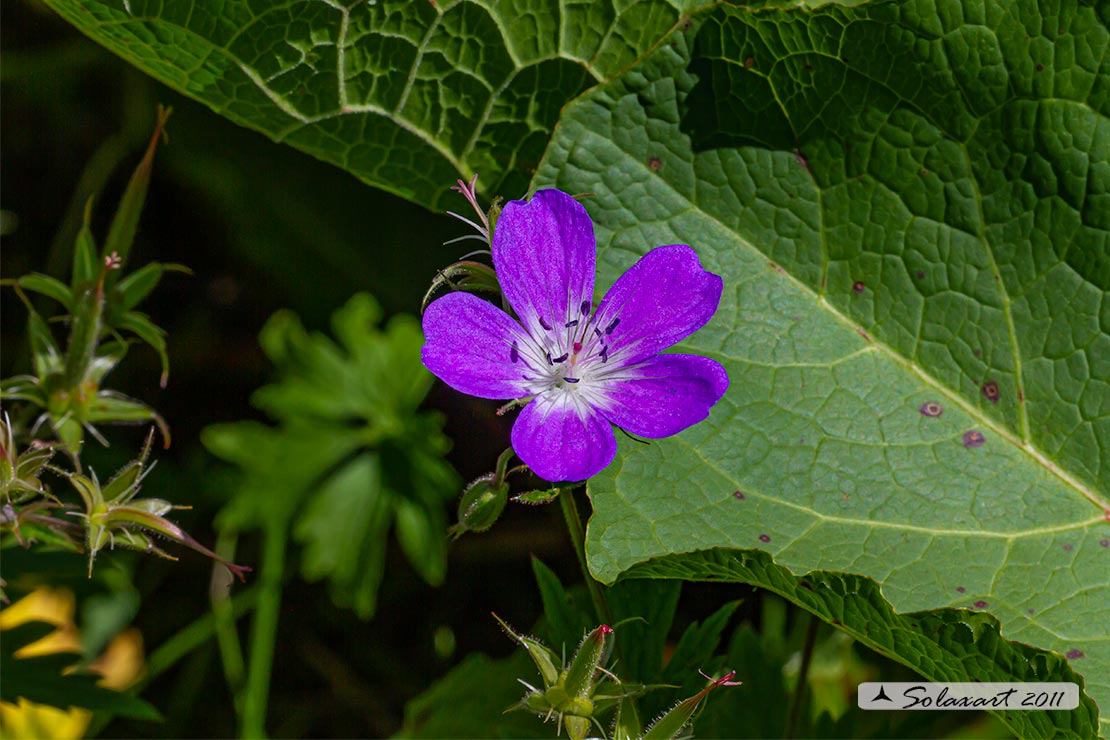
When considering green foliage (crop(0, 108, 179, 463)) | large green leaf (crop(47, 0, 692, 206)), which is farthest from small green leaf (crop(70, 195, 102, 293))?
large green leaf (crop(47, 0, 692, 206))

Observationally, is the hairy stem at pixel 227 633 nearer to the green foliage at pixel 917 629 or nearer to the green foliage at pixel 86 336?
the green foliage at pixel 86 336

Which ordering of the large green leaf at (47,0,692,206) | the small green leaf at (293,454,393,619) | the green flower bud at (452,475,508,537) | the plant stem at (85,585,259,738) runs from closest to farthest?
the green flower bud at (452,475,508,537) < the large green leaf at (47,0,692,206) < the plant stem at (85,585,259,738) < the small green leaf at (293,454,393,619)

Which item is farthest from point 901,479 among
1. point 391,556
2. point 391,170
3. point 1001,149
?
point 391,556

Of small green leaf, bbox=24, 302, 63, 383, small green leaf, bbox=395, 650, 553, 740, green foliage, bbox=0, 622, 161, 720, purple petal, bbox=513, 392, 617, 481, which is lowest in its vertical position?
green foliage, bbox=0, 622, 161, 720

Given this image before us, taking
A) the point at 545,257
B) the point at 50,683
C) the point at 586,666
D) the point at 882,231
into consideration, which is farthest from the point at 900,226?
the point at 50,683

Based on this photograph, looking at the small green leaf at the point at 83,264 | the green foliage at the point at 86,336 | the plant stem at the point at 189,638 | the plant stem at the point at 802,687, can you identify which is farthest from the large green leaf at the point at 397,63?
the plant stem at the point at 189,638

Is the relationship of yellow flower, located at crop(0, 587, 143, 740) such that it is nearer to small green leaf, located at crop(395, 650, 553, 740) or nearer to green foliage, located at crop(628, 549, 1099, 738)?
small green leaf, located at crop(395, 650, 553, 740)
